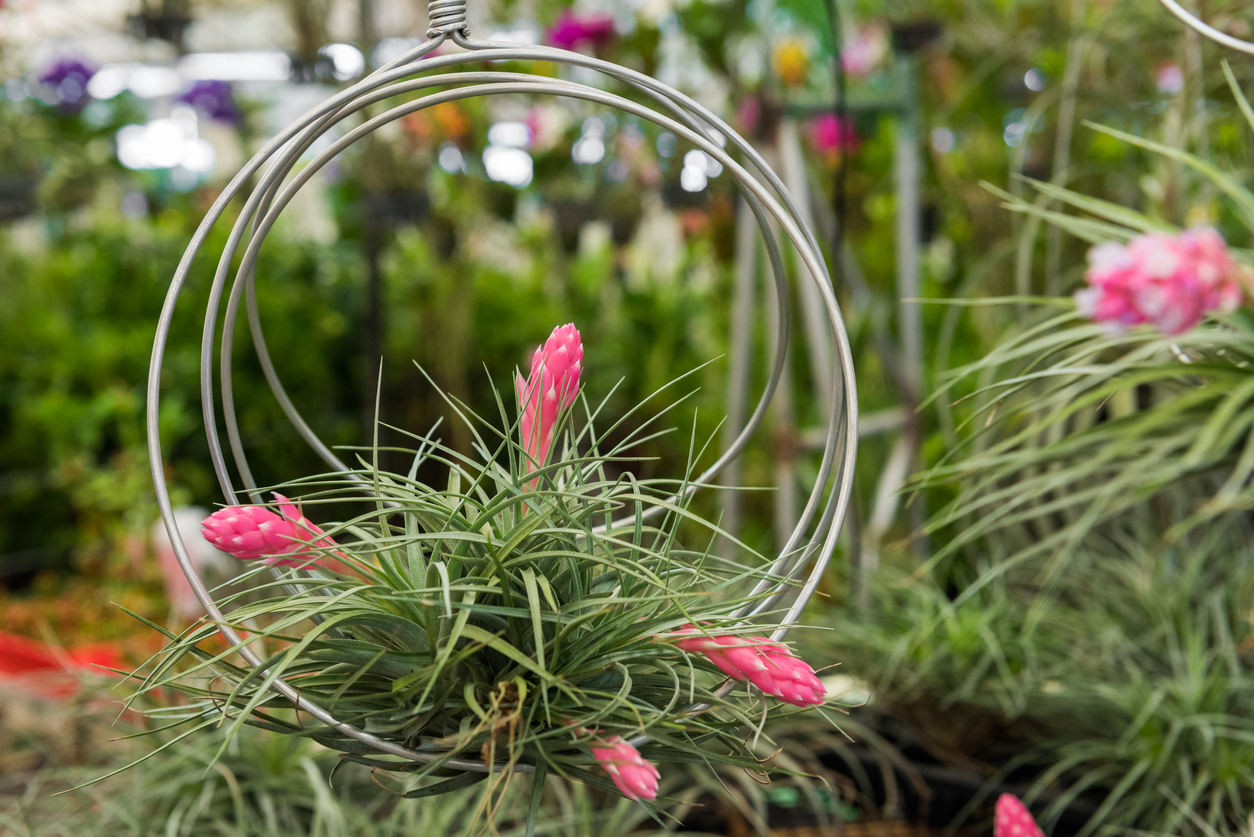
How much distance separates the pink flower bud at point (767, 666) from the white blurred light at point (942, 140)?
145 cm

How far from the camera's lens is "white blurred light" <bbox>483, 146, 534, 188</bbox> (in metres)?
2.06

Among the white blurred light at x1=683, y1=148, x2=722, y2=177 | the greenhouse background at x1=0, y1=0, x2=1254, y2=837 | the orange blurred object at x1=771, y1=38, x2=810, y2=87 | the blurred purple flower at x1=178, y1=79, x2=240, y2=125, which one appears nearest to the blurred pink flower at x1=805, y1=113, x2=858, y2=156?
the greenhouse background at x1=0, y1=0, x2=1254, y2=837

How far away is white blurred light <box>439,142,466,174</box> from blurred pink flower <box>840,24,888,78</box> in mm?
832

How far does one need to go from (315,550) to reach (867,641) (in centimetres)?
72

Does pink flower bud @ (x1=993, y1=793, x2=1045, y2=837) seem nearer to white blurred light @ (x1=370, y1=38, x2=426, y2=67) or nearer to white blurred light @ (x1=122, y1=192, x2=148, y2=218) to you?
white blurred light @ (x1=370, y1=38, x2=426, y2=67)

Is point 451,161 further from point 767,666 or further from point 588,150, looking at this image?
point 767,666

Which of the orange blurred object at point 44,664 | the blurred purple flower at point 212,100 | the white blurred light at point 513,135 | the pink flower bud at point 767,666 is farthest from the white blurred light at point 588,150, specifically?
the pink flower bud at point 767,666

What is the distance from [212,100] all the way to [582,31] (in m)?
1.14

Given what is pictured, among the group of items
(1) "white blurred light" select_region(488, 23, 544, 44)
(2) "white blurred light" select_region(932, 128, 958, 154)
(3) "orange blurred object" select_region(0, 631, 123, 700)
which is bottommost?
(3) "orange blurred object" select_region(0, 631, 123, 700)


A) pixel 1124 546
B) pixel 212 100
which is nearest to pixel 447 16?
pixel 1124 546

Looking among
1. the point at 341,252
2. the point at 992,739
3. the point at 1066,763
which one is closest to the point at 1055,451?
the point at 1066,763

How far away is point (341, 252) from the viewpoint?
2180 mm

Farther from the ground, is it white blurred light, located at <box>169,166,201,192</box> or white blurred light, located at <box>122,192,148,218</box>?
white blurred light, located at <box>169,166,201,192</box>

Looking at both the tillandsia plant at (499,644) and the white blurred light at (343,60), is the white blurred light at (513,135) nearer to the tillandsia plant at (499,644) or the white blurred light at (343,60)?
the white blurred light at (343,60)
